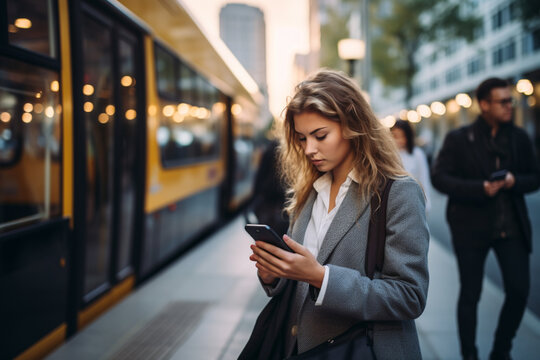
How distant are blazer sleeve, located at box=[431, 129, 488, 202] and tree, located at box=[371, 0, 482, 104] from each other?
70.0 feet

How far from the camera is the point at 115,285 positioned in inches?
185

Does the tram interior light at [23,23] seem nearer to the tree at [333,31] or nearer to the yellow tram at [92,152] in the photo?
the yellow tram at [92,152]

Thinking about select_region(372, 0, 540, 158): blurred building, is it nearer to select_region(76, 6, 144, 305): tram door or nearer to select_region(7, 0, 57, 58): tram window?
select_region(76, 6, 144, 305): tram door

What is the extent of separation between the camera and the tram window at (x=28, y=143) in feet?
10.8

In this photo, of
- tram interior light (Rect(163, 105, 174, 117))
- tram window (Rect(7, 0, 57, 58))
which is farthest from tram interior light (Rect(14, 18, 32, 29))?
tram interior light (Rect(163, 105, 174, 117))

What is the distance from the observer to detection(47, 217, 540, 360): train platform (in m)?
3.70

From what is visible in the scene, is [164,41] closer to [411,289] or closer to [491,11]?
[411,289]

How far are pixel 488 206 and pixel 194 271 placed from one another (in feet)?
13.3

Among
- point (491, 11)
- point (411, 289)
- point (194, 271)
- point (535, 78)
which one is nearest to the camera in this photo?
point (411, 289)

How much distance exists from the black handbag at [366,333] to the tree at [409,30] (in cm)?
2330

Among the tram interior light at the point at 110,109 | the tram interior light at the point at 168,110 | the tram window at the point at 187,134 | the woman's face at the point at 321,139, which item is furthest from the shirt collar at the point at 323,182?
the tram interior light at the point at 168,110

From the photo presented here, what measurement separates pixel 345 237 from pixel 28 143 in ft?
15.3

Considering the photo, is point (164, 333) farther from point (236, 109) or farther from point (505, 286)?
point (236, 109)

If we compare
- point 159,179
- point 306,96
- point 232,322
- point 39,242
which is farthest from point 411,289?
point 159,179
